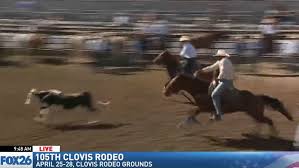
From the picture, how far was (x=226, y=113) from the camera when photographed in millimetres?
9047

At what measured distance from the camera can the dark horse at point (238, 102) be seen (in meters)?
9.04

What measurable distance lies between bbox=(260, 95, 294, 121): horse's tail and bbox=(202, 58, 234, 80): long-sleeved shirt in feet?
1.87

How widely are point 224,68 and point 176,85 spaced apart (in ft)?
2.47

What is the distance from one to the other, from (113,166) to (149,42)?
3633 millimetres

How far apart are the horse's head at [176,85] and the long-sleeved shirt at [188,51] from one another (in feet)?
1.73

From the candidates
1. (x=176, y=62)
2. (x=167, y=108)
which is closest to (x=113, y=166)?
(x=167, y=108)

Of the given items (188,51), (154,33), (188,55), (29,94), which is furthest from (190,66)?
(29,94)

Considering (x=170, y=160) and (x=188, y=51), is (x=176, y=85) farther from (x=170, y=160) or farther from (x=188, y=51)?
(x=170, y=160)

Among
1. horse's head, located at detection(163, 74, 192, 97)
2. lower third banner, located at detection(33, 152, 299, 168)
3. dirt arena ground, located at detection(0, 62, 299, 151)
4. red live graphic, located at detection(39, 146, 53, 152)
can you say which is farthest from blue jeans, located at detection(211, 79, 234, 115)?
red live graphic, located at detection(39, 146, 53, 152)

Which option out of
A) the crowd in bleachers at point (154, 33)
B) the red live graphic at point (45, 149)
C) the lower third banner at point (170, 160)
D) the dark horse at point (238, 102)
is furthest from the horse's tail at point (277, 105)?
the red live graphic at point (45, 149)

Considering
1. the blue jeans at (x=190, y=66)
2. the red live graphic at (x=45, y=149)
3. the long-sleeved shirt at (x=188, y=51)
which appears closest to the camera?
the red live graphic at (x=45, y=149)

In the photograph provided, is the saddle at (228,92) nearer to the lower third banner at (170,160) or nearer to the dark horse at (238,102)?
the dark horse at (238,102)

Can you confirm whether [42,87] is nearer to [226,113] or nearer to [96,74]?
[96,74]

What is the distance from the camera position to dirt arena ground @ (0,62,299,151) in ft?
28.9
